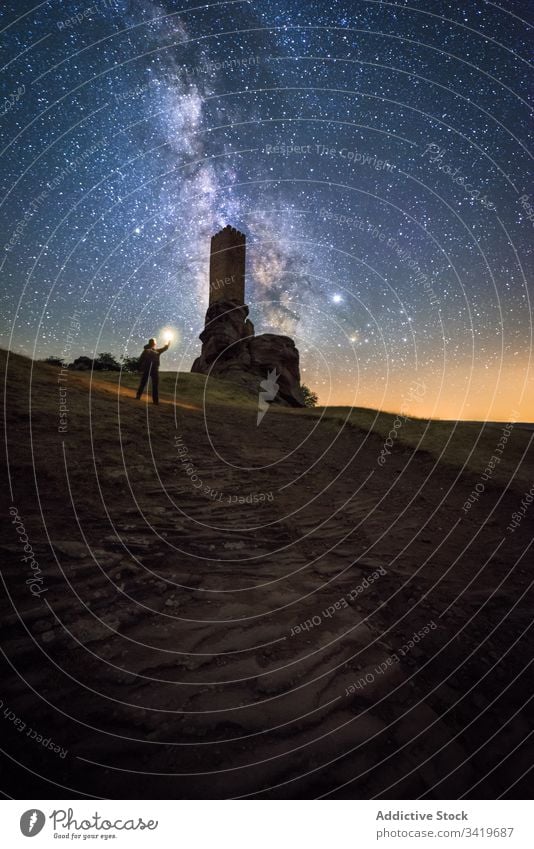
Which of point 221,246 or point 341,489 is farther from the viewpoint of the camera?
point 221,246

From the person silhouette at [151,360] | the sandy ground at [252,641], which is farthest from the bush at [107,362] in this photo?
the sandy ground at [252,641]

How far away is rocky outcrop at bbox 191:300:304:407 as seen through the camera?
4462cm

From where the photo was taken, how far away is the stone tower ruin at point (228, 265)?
5434cm

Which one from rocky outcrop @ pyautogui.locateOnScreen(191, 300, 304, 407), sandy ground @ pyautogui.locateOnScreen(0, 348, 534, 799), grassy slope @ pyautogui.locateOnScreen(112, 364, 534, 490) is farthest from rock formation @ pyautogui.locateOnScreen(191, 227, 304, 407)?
sandy ground @ pyautogui.locateOnScreen(0, 348, 534, 799)

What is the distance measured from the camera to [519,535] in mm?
5336

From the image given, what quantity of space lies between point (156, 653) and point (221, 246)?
6095 cm

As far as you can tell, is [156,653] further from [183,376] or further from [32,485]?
[183,376]

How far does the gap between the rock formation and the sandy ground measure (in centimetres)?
3415

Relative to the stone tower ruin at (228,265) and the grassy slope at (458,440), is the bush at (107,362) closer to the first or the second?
the stone tower ruin at (228,265)

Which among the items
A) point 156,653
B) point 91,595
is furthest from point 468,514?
point 91,595

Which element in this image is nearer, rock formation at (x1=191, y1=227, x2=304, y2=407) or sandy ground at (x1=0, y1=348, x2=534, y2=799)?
sandy ground at (x1=0, y1=348, x2=534, y2=799)

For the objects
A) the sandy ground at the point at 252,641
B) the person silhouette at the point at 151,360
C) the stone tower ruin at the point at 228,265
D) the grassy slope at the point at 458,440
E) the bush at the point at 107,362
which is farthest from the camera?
the stone tower ruin at the point at 228,265

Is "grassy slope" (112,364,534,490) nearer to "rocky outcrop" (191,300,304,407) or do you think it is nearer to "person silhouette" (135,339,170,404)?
"person silhouette" (135,339,170,404)

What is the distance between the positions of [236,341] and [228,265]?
15.4 meters
